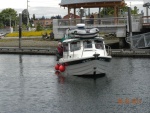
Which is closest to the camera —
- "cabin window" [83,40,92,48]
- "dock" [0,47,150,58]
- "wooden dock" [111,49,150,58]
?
"cabin window" [83,40,92,48]

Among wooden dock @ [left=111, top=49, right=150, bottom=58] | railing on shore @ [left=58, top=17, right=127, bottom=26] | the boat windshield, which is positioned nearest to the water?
the boat windshield

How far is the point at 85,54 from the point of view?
40438 millimetres

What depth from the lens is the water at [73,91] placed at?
2900cm

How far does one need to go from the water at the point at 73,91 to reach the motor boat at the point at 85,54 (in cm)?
88

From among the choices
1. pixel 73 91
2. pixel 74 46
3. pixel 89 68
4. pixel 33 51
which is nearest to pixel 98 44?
pixel 74 46

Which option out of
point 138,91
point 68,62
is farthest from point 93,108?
point 68,62

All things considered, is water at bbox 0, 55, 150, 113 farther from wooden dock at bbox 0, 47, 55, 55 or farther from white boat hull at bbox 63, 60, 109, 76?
wooden dock at bbox 0, 47, 55, 55

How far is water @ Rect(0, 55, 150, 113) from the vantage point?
2900 cm

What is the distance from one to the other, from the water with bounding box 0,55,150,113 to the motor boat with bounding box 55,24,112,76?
0.88 m

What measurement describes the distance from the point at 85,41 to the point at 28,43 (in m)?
43.0

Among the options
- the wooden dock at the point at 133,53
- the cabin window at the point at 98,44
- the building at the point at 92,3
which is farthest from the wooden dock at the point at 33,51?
the cabin window at the point at 98,44

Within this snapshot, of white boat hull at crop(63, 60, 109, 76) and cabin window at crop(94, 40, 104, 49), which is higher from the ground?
cabin window at crop(94, 40, 104, 49)

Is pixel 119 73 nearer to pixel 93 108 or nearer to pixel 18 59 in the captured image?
pixel 93 108

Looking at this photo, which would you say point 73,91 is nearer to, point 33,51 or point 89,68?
point 89,68
